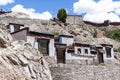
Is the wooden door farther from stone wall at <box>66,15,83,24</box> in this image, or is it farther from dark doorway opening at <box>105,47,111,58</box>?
stone wall at <box>66,15,83,24</box>

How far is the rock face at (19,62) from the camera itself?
20.5 metres

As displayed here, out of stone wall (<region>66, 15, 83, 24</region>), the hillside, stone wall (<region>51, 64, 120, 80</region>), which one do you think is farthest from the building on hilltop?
stone wall (<region>66, 15, 83, 24</region>)

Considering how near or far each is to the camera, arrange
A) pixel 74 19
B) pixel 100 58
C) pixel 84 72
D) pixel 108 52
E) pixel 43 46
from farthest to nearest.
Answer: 1. pixel 74 19
2. pixel 108 52
3. pixel 100 58
4. pixel 43 46
5. pixel 84 72

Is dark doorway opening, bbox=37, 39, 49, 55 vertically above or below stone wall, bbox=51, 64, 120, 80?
above

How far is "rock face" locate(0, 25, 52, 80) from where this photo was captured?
809 inches

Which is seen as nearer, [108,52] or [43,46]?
[43,46]

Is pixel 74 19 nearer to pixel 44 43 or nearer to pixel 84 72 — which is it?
pixel 44 43

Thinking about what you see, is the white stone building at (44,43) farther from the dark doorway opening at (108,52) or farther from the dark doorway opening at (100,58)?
the dark doorway opening at (108,52)

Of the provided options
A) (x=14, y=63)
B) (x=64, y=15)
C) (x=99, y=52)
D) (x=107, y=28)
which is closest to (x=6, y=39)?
(x=14, y=63)

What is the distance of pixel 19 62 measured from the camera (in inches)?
850

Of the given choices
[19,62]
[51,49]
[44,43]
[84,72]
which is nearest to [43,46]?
[44,43]

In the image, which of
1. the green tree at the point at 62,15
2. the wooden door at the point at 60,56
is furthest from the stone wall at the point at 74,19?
the wooden door at the point at 60,56

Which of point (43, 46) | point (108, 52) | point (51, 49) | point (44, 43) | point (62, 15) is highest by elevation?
point (62, 15)

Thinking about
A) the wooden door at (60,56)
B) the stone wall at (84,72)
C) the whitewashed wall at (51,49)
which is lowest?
the stone wall at (84,72)
